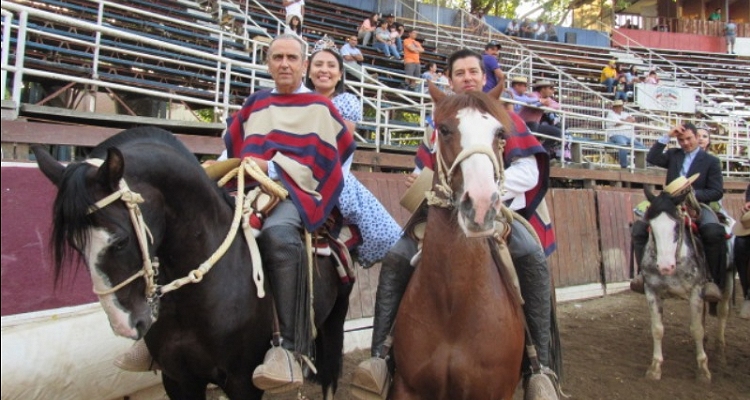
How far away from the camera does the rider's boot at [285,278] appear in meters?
3.24

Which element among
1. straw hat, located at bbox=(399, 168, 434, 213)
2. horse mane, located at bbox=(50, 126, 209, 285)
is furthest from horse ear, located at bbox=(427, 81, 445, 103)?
horse mane, located at bbox=(50, 126, 209, 285)

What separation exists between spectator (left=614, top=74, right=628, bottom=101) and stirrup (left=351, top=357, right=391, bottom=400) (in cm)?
2200

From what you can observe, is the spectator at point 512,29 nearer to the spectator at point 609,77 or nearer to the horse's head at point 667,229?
the spectator at point 609,77

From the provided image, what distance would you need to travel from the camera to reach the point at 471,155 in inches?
111

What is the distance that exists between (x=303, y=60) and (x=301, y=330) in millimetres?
1683

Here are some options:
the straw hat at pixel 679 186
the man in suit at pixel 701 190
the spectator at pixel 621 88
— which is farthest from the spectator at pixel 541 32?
the straw hat at pixel 679 186

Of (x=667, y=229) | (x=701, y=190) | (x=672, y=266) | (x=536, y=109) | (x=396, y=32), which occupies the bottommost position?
(x=672, y=266)

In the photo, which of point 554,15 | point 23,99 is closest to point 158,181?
point 23,99

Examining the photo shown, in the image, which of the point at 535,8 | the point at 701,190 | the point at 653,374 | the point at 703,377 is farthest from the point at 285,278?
the point at 535,8

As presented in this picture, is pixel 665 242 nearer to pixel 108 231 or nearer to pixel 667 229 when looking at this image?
pixel 667 229

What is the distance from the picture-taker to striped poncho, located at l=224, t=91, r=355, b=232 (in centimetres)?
362

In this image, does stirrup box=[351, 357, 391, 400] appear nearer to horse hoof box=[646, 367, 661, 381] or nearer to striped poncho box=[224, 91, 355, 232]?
striped poncho box=[224, 91, 355, 232]

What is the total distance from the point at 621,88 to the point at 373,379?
2265cm

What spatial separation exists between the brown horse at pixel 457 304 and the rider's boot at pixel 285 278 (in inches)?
24.2
